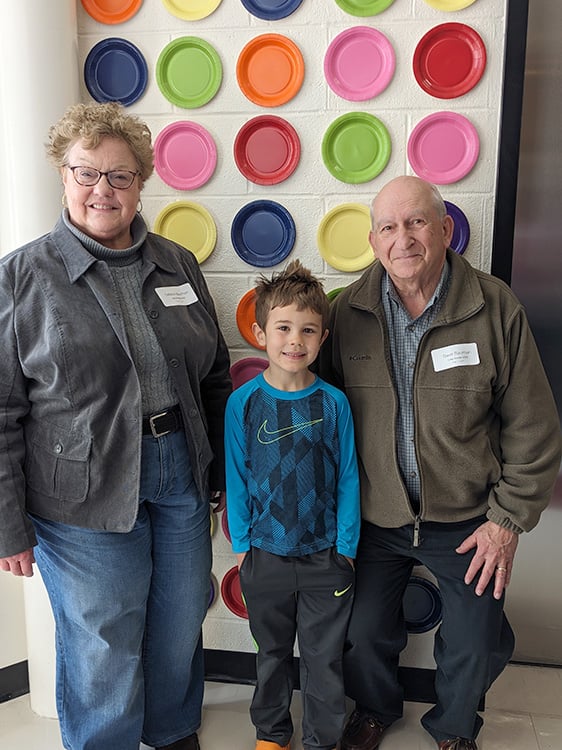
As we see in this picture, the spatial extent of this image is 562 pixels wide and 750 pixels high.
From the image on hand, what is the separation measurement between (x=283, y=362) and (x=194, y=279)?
0.35 m

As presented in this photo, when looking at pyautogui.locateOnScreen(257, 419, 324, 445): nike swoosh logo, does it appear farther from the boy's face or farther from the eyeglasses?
the eyeglasses

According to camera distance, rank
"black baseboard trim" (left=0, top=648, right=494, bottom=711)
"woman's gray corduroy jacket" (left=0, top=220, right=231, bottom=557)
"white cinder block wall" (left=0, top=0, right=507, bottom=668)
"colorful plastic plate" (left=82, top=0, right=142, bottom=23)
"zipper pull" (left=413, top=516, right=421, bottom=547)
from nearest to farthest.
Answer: "woman's gray corduroy jacket" (left=0, top=220, right=231, bottom=557) → "zipper pull" (left=413, top=516, right=421, bottom=547) → "white cinder block wall" (left=0, top=0, right=507, bottom=668) → "colorful plastic plate" (left=82, top=0, right=142, bottom=23) → "black baseboard trim" (left=0, top=648, right=494, bottom=711)

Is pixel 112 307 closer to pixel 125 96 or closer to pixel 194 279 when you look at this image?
pixel 194 279

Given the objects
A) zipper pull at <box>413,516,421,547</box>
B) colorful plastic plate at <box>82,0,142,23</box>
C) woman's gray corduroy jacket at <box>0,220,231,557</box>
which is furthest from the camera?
colorful plastic plate at <box>82,0,142,23</box>

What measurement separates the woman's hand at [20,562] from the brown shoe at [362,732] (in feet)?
3.64

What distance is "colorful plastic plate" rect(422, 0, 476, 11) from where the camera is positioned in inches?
75.5

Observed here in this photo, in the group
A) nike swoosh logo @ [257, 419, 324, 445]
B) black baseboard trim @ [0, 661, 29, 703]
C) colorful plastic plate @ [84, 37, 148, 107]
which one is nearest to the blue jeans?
nike swoosh logo @ [257, 419, 324, 445]

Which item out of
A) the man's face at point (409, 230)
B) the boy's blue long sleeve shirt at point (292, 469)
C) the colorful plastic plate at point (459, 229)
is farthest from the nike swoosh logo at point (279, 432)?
the colorful plastic plate at point (459, 229)

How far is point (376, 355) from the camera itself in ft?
6.08

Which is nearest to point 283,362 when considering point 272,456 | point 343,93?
point 272,456

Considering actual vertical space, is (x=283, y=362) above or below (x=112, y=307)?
below

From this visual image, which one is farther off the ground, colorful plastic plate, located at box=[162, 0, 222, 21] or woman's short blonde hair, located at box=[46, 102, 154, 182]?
colorful plastic plate, located at box=[162, 0, 222, 21]

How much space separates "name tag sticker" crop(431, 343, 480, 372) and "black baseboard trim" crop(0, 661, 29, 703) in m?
1.75

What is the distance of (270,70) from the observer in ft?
6.64
